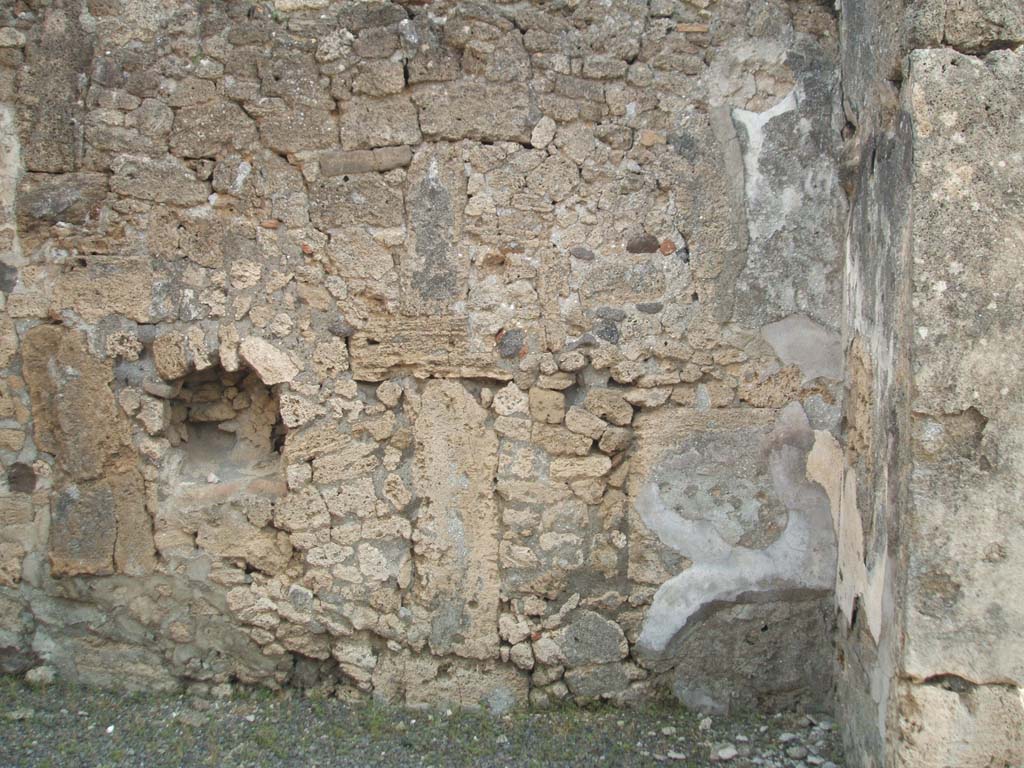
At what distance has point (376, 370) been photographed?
11.3 feet

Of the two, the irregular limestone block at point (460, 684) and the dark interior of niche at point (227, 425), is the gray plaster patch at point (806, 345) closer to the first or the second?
the irregular limestone block at point (460, 684)

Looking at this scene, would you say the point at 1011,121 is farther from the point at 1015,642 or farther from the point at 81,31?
the point at 81,31

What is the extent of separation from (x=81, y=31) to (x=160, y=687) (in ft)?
8.23

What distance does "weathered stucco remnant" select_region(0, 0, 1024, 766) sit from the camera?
3346mm

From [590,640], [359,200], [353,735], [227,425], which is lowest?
[353,735]

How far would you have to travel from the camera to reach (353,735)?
340 cm

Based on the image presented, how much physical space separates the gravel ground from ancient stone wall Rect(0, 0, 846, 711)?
0.40 feet

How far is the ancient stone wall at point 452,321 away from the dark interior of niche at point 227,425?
0.10 metres

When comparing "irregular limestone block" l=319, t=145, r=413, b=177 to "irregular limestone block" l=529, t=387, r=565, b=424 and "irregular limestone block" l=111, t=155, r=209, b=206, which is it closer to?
"irregular limestone block" l=111, t=155, r=209, b=206

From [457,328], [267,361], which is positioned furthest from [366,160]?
[267,361]

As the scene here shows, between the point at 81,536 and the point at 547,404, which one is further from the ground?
the point at 547,404

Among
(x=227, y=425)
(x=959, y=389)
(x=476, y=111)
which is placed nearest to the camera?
(x=959, y=389)

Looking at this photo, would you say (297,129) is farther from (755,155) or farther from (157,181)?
(755,155)

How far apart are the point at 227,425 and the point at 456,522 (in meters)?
1.03
